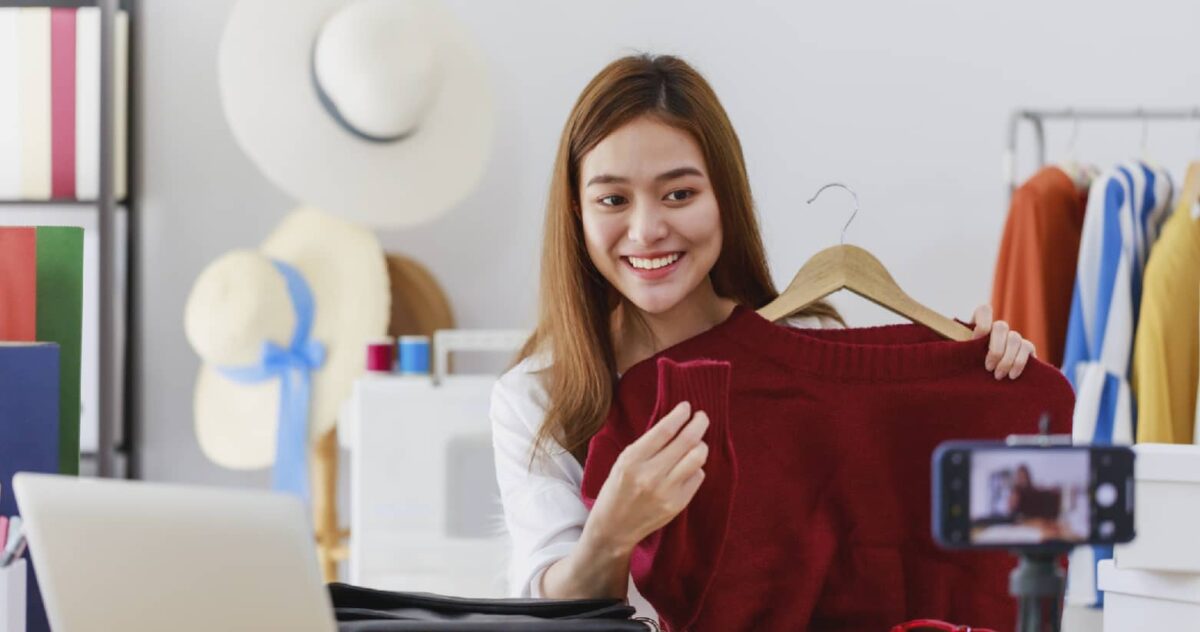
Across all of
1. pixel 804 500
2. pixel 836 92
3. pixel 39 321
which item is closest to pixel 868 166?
pixel 836 92

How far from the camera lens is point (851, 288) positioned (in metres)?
1.34

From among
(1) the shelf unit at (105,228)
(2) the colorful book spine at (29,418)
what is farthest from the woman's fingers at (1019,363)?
(1) the shelf unit at (105,228)

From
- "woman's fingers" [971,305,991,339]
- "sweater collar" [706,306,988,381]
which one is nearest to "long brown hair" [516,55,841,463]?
"sweater collar" [706,306,988,381]

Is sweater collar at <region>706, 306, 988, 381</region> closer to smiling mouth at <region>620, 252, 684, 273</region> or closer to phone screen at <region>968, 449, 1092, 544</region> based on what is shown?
smiling mouth at <region>620, 252, 684, 273</region>

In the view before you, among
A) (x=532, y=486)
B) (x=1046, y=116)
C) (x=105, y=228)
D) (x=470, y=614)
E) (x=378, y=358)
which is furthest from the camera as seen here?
(x=105, y=228)

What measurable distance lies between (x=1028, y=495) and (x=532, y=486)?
2.45 ft

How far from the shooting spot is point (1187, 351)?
222 centimetres

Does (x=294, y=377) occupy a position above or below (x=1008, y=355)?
below

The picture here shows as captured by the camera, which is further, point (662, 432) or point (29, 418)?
point (29, 418)

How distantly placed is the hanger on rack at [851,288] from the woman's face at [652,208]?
102 millimetres

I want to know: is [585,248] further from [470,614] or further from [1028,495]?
[1028,495]

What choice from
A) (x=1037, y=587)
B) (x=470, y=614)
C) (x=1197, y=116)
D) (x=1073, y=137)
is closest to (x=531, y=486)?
(x=470, y=614)

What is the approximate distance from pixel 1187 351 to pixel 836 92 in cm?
103

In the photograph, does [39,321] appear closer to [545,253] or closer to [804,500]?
[545,253]
